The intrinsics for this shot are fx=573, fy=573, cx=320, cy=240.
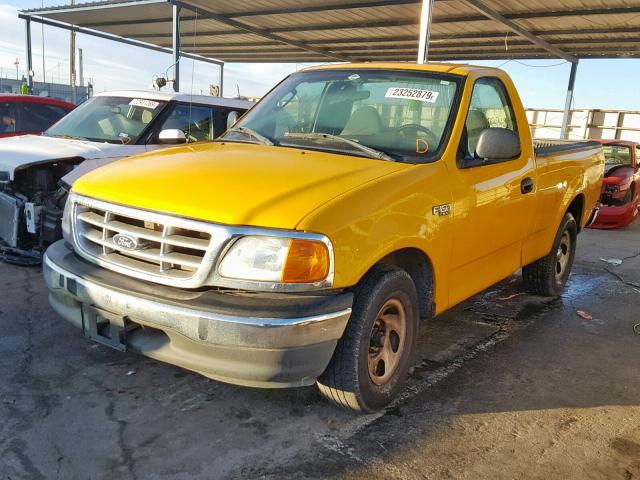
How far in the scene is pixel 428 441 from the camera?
2.98 m

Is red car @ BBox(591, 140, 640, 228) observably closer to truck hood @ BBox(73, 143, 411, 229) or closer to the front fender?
the front fender

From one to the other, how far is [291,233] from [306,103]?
1895mm

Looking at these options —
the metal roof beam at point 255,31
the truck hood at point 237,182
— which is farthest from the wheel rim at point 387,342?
the metal roof beam at point 255,31

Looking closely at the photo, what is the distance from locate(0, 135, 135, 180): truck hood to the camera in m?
5.35

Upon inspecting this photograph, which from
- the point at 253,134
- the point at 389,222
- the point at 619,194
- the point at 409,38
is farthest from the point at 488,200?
the point at 409,38

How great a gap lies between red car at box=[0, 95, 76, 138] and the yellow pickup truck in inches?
245

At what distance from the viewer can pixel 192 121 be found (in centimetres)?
689

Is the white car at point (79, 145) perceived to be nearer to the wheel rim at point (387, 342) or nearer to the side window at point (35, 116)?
the wheel rim at point (387, 342)

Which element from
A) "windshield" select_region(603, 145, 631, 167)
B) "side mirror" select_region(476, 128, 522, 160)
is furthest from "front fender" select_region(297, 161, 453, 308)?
"windshield" select_region(603, 145, 631, 167)

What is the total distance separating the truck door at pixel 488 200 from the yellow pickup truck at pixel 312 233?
0.02 meters

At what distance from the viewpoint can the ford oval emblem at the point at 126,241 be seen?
2900 mm

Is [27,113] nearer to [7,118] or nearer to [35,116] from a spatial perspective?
[35,116]

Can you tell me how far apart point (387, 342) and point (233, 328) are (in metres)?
1.08

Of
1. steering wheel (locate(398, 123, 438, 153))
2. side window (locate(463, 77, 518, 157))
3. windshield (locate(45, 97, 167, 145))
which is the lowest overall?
windshield (locate(45, 97, 167, 145))
